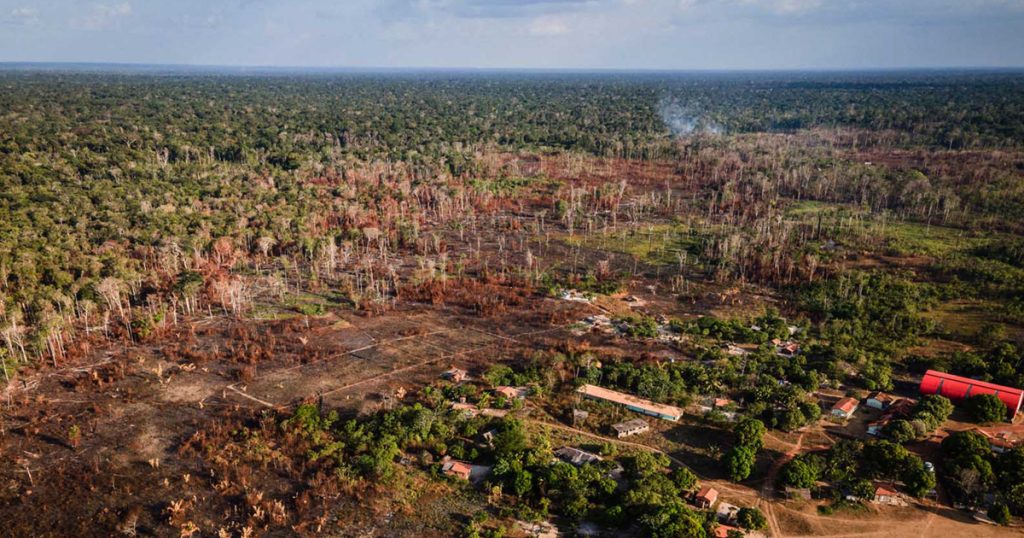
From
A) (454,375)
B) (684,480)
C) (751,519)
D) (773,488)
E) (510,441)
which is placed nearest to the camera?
(751,519)

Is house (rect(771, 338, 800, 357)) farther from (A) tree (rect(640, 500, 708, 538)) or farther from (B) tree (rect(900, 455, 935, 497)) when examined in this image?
(A) tree (rect(640, 500, 708, 538))

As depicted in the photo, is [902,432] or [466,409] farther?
[466,409]

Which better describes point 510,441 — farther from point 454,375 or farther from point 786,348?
point 786,348

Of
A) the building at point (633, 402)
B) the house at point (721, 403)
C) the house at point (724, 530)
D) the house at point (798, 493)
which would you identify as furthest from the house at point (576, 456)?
the house at point (798, 493)

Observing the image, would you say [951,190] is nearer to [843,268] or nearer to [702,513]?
[843,268]

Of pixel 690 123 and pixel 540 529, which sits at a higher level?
pixel 690 123

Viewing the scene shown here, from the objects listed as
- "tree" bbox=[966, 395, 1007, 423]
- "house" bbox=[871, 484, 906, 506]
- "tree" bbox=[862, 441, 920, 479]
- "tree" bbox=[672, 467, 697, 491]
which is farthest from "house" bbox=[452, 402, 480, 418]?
"tree" bbox=[966, 395, 1007, 423]

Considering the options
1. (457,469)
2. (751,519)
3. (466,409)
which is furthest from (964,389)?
(457,469)
